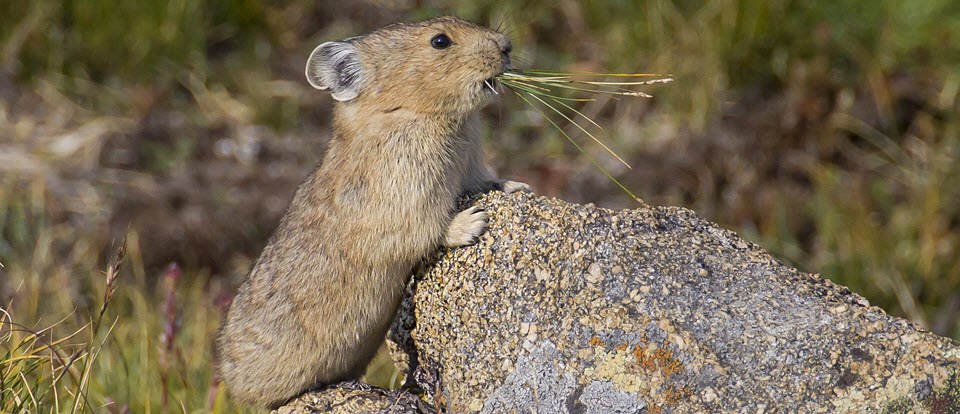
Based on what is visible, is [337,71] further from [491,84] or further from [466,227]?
[466,227]

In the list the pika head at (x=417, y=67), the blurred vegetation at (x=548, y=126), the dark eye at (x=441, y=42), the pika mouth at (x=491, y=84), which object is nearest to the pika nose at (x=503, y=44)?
the pika head at (x=417, y=67)

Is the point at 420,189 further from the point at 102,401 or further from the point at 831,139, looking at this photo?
the point at 831,139

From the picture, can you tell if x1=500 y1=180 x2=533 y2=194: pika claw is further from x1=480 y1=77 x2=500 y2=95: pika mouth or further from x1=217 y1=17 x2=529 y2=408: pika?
x1=480 y1=77 x2=500 y2=95: pika mouth

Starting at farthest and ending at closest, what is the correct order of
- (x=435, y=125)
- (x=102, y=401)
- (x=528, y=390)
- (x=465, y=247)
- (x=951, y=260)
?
(x=951, y=260) < (x=102, y=401) < (x=435, y=125) < (x=465, y=247) < (x=528, y=390)

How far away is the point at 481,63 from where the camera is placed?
→ 5770 mm

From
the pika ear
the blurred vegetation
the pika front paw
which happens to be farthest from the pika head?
the blurred vegetation

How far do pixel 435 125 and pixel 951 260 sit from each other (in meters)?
6.68

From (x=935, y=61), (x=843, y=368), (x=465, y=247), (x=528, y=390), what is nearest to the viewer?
(x=843, y=368)

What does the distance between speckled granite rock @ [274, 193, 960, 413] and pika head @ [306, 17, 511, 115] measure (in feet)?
1.91

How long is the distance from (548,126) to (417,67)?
704 centimetres

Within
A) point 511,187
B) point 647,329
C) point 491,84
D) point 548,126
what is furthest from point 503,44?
point 548,126

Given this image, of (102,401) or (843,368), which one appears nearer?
(843,368)

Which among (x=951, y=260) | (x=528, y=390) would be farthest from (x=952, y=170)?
(x=528, y=390)

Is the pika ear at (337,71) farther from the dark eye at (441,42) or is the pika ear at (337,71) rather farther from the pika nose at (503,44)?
the pika nose at (503,44)
